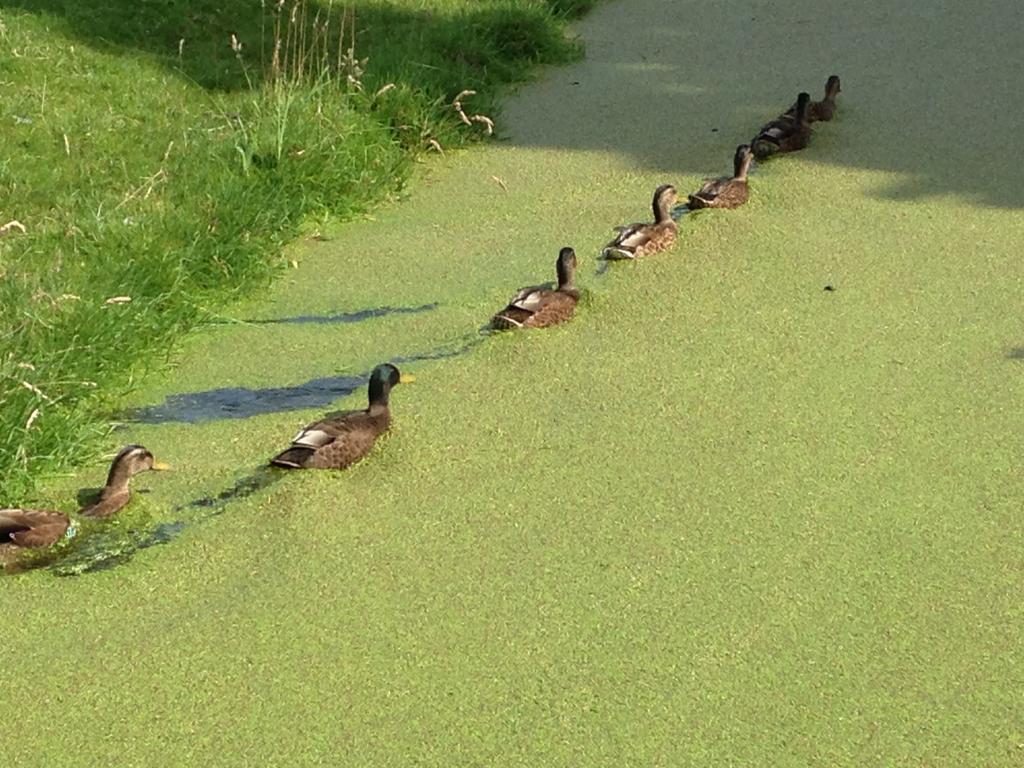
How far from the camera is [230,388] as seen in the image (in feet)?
16.7

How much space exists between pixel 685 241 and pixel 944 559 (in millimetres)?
2689

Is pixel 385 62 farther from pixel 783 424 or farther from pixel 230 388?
pixel 783 424

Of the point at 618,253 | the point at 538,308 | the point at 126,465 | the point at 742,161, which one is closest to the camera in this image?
the point at 126,465

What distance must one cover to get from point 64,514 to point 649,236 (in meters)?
2.76

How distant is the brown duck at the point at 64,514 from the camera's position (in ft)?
Answer: 13.1

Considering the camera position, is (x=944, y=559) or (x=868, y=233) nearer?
(x=944, y=559)

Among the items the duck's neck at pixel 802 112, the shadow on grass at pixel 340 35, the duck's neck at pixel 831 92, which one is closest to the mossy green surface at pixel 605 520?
the duck's neck at pixel 802 112

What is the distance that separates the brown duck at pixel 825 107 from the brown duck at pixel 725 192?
2.46ft

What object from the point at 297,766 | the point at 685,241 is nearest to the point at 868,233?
the point at 685,241

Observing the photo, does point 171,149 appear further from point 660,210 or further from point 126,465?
point 126,465

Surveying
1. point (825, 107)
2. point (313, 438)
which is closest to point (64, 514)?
point (313, 438)

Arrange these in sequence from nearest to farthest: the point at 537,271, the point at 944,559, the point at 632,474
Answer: the point at 944,559, the point at 632,474, the point at 537,271

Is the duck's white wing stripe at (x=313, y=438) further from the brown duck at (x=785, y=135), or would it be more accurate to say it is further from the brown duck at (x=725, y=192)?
the brown duck at (x=785, y=135)

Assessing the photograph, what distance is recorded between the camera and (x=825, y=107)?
7.66 metres
